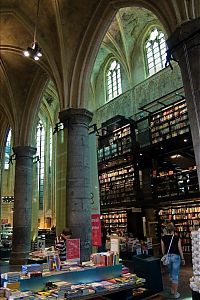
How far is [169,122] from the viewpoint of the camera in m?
13.9

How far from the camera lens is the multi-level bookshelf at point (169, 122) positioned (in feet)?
43.3

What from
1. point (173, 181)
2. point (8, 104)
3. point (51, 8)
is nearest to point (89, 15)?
point (51, 8)

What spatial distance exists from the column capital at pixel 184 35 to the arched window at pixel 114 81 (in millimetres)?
13286

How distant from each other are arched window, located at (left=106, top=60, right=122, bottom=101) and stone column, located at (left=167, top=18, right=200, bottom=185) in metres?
13.4

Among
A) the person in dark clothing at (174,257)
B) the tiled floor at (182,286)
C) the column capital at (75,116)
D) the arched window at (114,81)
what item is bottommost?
the tiled floor at (182,286)

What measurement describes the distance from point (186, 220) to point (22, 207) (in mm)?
7486

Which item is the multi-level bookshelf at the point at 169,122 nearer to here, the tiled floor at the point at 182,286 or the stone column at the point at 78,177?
the stone column at the point at 78,177

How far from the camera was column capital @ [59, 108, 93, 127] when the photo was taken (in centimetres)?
902

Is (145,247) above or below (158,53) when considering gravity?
below

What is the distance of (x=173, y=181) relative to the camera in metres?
13.1

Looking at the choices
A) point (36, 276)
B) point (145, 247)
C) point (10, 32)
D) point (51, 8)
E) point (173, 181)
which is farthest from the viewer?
point (173, 181)

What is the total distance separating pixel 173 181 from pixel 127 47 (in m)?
9.86

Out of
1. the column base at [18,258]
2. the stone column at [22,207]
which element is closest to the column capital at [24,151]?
the stone column at [22,207]

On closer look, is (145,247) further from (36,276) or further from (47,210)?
(47,210)
